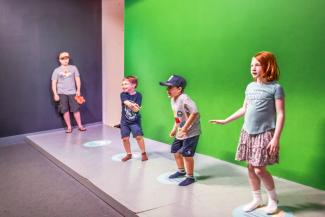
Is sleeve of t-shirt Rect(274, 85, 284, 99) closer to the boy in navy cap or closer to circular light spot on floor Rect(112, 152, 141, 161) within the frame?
the boy in navy cap

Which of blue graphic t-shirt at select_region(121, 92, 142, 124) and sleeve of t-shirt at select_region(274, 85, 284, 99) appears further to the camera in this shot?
blue graphic t-shirt at select_region(121, 92, 142, 124)

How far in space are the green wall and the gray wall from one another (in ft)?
3.06

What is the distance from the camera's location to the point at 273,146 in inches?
109

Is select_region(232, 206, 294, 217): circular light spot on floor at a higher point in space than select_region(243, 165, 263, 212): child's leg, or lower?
lower

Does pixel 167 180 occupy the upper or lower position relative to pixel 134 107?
lower

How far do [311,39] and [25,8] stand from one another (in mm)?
4350

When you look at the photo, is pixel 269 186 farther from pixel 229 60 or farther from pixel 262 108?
pixel 229 60

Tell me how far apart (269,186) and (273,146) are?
15.4 inches

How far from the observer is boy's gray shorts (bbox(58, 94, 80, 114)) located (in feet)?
19.4

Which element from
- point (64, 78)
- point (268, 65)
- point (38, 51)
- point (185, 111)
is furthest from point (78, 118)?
point (268, 65)

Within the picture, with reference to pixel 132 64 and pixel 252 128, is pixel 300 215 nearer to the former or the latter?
pixel 252 128

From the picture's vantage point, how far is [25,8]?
219 inches

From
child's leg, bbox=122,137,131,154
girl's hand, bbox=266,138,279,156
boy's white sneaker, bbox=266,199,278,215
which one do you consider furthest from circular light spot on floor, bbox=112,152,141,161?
girl's hand, bbox=266,138,279,156

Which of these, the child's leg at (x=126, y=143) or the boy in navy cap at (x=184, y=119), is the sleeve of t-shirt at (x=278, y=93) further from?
the child's leg at (x=126, y=143)
